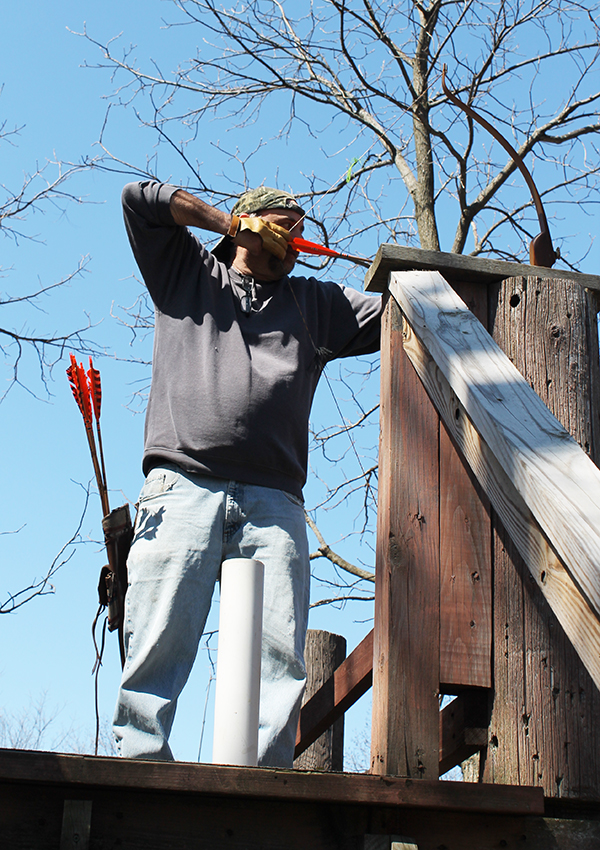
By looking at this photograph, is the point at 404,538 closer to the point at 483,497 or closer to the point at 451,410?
the point at 483,497

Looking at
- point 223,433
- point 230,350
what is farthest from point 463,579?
point 230,350

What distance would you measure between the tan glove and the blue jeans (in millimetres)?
768

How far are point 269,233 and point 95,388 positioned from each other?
29.1 inches

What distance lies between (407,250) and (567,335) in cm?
43

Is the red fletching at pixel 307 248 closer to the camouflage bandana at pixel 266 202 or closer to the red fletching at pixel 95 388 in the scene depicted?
the camouflage bandana at pixel 266 202

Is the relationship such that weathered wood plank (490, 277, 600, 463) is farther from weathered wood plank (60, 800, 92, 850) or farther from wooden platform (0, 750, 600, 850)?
weathered wood plank (60, 800, 92, 850)

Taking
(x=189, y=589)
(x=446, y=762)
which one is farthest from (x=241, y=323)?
(x=446, y=762)

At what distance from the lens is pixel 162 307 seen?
2.75m

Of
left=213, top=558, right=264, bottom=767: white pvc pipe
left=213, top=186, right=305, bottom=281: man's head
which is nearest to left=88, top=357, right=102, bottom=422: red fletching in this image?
left=213, top=186, right=305, bottom=281: man's head

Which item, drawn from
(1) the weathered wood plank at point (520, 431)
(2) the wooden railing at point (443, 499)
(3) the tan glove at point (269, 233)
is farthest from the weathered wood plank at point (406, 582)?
(3) the tan glove at point (269, 233)

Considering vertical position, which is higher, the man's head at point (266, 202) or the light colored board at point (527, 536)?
the man's head at point (266, 202)

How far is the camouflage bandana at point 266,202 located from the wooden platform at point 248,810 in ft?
6.34

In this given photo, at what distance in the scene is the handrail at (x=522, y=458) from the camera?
3.78 ft

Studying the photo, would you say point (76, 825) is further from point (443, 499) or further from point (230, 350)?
point (230, 350)
